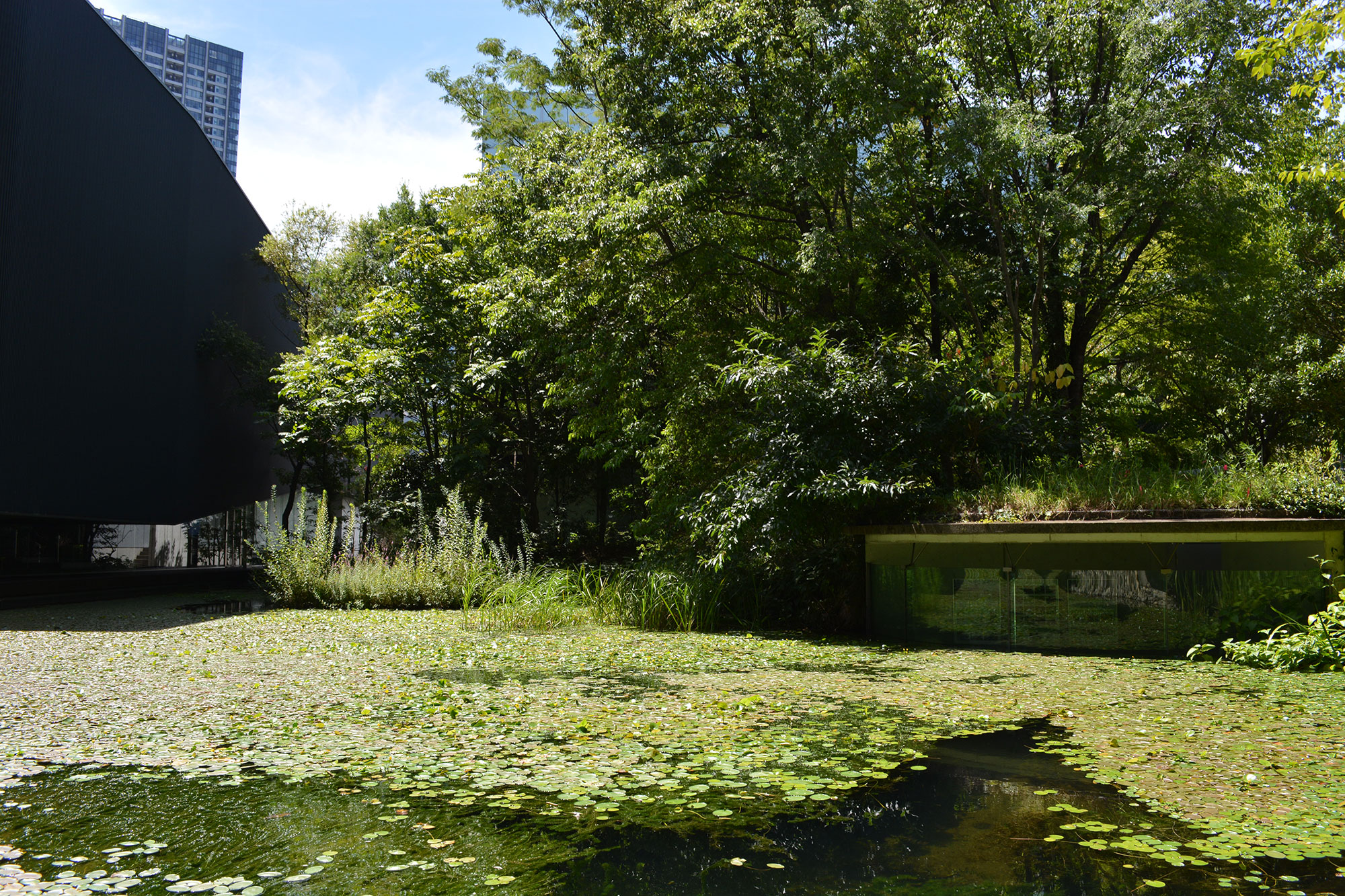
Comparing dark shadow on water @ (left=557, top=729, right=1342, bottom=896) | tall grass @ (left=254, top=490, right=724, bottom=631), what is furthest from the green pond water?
tall grass @ (left=254, top=490, right=724, bottom=631)

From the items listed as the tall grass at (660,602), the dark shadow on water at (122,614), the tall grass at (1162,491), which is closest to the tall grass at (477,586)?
the tall grass at (660,602)

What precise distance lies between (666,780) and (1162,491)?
623 cm

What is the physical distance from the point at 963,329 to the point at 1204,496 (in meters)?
6.95

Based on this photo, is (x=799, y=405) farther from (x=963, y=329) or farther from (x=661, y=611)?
(x=963, y=329)

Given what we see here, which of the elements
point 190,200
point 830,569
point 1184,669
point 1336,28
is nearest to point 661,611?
point 830,569

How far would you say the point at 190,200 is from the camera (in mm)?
19109

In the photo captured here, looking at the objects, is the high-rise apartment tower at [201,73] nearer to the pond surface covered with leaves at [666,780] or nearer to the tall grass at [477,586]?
the tall grass at [477,586]

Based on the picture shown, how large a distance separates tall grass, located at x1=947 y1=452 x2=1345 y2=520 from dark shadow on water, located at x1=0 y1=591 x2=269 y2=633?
361 inches

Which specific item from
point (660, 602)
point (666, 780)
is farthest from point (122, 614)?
point (666, 780)

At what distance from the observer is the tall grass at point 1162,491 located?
24.2 feet

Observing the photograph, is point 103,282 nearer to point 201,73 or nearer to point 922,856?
point 922,856

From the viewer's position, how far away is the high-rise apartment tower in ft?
387

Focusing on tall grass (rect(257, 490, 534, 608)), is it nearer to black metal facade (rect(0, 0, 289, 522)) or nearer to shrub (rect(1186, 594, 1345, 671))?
black metal facade (rect(0, 0, 289, 522))

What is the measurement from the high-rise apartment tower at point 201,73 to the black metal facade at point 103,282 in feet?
379
